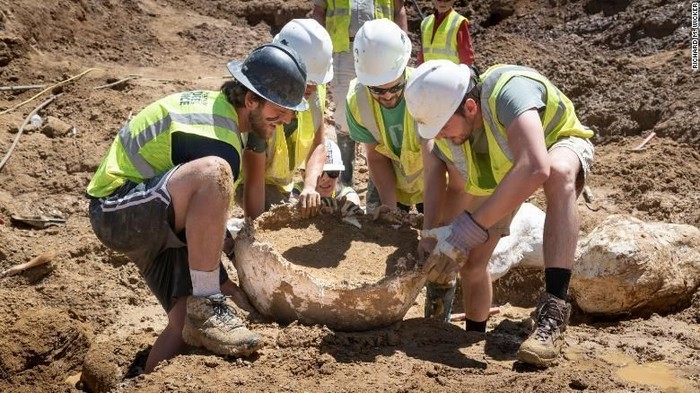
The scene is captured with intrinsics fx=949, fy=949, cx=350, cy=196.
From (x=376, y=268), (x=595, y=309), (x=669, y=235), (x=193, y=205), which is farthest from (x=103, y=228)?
(x=669, y=235)

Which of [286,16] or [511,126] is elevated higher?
[511,126]

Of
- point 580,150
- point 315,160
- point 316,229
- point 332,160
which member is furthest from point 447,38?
point 580,150

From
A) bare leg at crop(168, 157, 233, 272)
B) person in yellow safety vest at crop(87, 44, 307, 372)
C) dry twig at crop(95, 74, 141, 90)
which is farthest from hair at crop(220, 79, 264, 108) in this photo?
dry twig at crop(95, 74, 141, 90)

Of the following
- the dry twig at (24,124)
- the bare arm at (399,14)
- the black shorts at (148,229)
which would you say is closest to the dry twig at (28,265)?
the dry twig at (24,124)

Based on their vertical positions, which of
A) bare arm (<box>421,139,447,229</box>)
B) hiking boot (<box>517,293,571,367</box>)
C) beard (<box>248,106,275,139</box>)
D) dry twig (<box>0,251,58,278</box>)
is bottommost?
dry twig (<box>0,251,58,278</box>)

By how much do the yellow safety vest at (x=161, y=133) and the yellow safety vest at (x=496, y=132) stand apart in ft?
3.42

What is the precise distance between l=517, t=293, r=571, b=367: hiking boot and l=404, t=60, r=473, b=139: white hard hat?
0.87m

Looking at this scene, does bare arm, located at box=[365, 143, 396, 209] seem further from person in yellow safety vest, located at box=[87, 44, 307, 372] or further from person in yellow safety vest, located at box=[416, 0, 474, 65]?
person in yellow safety vest, located at box=[416, 0, 474, 65]

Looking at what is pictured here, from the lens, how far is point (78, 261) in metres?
→ 6.18

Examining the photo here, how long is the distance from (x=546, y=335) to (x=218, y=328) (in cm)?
134

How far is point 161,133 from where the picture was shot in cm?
398

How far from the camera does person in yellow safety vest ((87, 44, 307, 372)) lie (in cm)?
388

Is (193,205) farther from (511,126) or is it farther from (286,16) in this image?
(286,16)

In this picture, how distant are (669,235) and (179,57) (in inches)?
240
